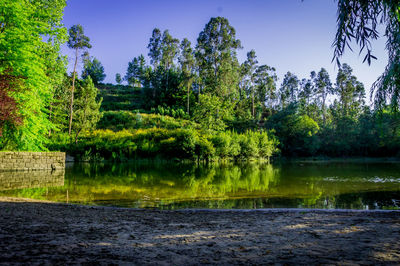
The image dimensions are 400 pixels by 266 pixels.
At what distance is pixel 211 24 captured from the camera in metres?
42.9

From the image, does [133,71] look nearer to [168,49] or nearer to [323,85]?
[168,49]

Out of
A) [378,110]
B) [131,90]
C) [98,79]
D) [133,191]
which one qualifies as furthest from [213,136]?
[98,79]

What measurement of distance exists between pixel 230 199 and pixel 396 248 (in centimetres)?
488

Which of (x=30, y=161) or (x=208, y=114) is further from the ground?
(x=208, y=114)

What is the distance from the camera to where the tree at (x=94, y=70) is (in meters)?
60.6

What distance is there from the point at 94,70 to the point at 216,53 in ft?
113

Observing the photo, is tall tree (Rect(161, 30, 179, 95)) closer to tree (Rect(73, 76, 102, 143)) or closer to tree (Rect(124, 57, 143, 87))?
tree (Rect(124, 57, 143, 87))

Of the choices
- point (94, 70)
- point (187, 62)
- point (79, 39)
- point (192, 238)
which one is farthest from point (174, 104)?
point (192, 238)

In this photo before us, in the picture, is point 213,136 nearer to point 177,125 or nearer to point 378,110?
point 177,125

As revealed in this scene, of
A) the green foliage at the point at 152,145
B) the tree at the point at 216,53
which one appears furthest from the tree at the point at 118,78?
the green foliage at the point at 152,145

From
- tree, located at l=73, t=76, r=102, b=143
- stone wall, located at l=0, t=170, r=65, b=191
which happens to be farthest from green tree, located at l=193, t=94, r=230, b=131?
stone wall, located at l=0, t=170, r=65, b=191

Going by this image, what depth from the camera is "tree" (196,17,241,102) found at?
140 ft

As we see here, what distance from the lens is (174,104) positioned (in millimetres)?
44875

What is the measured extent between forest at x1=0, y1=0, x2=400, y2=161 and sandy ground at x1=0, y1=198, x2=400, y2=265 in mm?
2894
